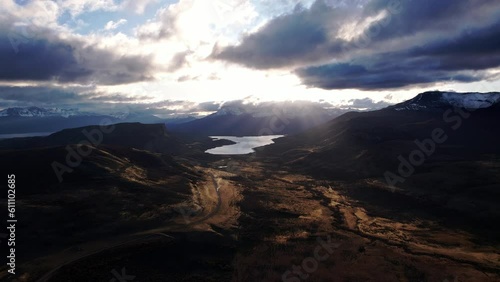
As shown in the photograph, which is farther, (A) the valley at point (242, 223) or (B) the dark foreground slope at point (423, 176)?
A: (B) the dark foreground slope at point (423, 176)

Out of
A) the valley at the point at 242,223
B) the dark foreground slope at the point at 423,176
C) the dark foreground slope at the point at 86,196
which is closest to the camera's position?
the valley at the point at 242,223

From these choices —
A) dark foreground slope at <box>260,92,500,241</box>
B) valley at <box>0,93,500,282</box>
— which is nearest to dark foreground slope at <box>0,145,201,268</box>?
valley at <box>0,93,500,282</box>

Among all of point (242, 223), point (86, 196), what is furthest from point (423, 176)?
point (86, 196)

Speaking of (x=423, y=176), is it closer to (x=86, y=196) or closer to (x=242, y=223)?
(x=242, y=223)

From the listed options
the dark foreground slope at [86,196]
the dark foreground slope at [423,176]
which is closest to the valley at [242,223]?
the dark foreground slope at [86,196]

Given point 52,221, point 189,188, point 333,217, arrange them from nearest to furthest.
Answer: point 52,221
point 333,217
point 189,188

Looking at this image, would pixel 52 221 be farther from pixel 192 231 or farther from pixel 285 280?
pixel 285 280

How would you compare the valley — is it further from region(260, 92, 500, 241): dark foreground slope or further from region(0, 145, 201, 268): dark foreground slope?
region(260, 92, 500, 241): dark foreground slope

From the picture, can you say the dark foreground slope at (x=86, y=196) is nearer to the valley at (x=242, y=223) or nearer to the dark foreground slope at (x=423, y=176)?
the valley at (x=242, y=223)

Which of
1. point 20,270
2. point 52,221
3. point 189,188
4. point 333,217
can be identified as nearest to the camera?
point 20,270

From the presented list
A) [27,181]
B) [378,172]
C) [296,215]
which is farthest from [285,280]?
[378,172]

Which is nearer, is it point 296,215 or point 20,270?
point 20,270
